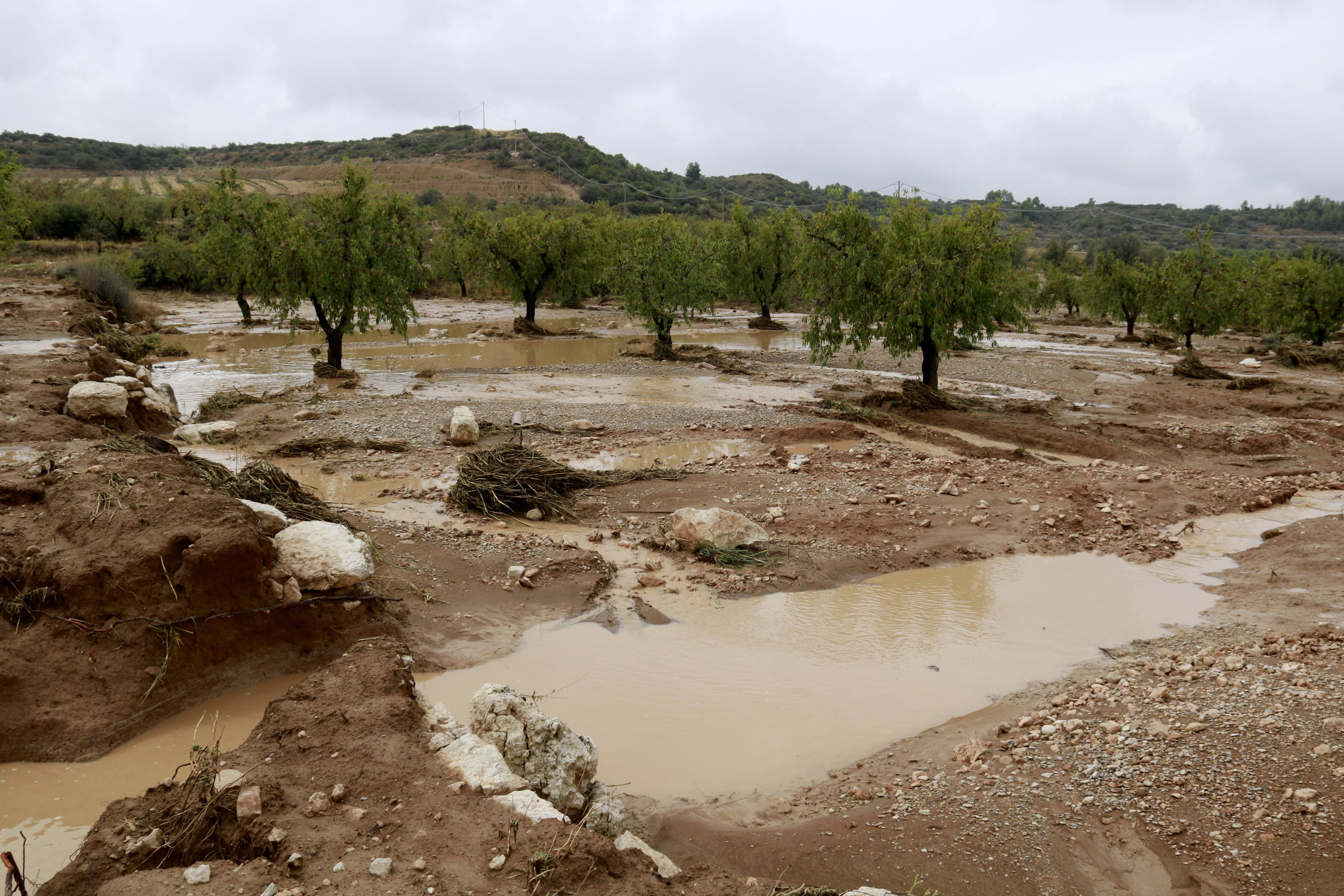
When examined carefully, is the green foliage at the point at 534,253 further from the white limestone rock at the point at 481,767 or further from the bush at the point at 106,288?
the white limestone rock at the point at 481,767

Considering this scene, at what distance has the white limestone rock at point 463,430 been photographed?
14.5 m

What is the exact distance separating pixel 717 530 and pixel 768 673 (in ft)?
8.37

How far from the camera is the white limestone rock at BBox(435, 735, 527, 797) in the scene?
4.09 meters

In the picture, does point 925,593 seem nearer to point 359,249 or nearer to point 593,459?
point 593,459

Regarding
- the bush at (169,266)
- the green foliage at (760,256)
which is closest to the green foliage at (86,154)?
the bush at (169,266)

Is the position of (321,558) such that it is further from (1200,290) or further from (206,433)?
(1200,290)

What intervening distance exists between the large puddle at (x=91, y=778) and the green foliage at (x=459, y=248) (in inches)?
1269

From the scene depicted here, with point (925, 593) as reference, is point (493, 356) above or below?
above

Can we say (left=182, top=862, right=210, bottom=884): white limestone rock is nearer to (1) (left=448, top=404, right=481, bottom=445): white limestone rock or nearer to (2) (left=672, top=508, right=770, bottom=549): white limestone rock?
(2) (left=672, top=508, right=770, bottom=549): white limestone rock

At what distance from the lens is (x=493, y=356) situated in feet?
93.9

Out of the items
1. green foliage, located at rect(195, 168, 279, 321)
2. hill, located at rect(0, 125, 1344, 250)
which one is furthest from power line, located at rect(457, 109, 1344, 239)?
green foliage, located at rect(195, 168, 279, 321)

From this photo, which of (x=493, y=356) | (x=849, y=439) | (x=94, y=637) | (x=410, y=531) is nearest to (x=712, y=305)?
(x=493, y=356)

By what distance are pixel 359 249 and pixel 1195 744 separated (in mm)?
21859

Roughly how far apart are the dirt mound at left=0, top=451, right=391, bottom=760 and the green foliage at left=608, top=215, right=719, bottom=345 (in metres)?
22.2
